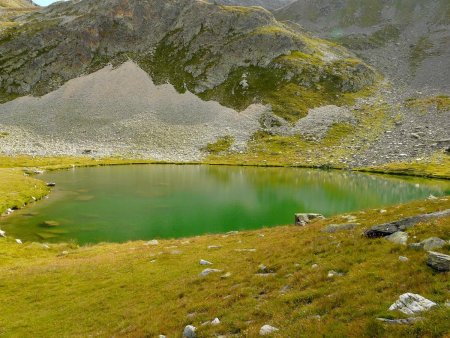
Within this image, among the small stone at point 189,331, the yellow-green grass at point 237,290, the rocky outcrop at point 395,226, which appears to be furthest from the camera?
the rocky outcrop at point 395,226

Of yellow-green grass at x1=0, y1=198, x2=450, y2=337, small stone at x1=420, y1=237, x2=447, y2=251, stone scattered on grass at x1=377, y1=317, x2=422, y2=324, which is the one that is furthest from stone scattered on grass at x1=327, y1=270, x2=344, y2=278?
stone scattered on grass at x1=377, y1=317, x2=422, y2=324

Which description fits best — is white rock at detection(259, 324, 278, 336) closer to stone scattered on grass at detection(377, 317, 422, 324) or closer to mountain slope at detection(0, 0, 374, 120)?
stone scattered on grass at detection(377, 317, 422, 324)

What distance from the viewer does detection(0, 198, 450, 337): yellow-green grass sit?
42.7 feet

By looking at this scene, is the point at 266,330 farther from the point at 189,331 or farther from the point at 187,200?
the point at 187,200

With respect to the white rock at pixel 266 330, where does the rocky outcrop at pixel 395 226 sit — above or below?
above

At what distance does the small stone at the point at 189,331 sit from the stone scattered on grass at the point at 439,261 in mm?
10101

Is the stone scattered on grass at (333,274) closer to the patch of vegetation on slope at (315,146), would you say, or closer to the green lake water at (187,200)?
the green lake water at (187,200)

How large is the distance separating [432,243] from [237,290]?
Result: 9689 mm

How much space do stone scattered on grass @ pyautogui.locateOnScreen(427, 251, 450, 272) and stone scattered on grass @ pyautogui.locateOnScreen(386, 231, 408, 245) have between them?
379 cm

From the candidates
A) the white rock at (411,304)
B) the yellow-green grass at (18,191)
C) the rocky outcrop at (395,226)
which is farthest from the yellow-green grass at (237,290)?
the yellow-green grass at (18,191)

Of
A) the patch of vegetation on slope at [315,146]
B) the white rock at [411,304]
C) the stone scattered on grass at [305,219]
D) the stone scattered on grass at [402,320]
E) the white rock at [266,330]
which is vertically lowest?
the stone scattered on grass at [305,219]

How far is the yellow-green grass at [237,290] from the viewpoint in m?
13.0

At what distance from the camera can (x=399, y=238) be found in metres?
19.6

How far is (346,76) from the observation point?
17500cm
